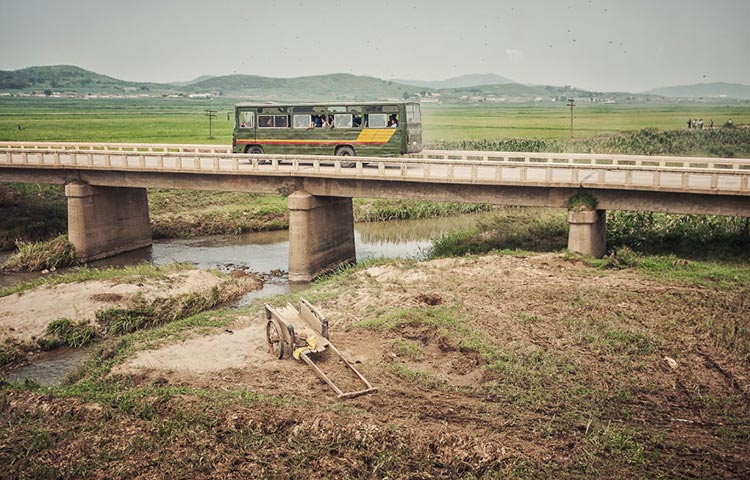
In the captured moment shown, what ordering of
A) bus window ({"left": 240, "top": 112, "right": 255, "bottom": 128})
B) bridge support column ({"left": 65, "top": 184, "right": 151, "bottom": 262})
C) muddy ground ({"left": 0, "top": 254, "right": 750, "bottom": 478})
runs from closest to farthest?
muddy ground ({"left": 0, "top": 254, "right": 750, "bottom": 478}), bus window ({"left": 240, "top": 112, "right": 255, "bottom": 128}), bridge support column ({"left": 65, "top": 184, "right": 151, "bottom": 262})

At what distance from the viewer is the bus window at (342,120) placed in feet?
111

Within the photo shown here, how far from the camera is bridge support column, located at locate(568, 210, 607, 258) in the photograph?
1099 inches

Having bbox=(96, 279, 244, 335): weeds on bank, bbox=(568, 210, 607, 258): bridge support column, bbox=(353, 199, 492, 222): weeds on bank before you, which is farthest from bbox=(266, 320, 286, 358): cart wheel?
bbox=(353, 199, 492, 222): weeds on bank

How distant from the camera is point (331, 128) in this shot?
34188 mm

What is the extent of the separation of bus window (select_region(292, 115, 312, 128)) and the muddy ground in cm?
1326

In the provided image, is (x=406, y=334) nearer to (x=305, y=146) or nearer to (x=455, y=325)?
(x=455, y=325)

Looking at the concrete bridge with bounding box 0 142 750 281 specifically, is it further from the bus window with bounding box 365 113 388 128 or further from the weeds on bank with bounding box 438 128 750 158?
the weeds on bank with bounding box 438 128 750 158

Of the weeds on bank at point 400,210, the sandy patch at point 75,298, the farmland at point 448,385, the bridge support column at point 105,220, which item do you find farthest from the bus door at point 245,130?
the weeds on bank at point 400,210

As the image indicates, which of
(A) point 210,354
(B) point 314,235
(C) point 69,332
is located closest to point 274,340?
(A) point 210,354

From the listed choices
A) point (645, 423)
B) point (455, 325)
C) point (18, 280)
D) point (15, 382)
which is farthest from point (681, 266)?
point (18, 280)

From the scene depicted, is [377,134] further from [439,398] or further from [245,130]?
[439,398]

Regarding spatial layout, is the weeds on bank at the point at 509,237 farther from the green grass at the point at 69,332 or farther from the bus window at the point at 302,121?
the green grass at the point at 69,332

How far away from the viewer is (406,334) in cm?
2080

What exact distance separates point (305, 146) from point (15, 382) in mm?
19217
